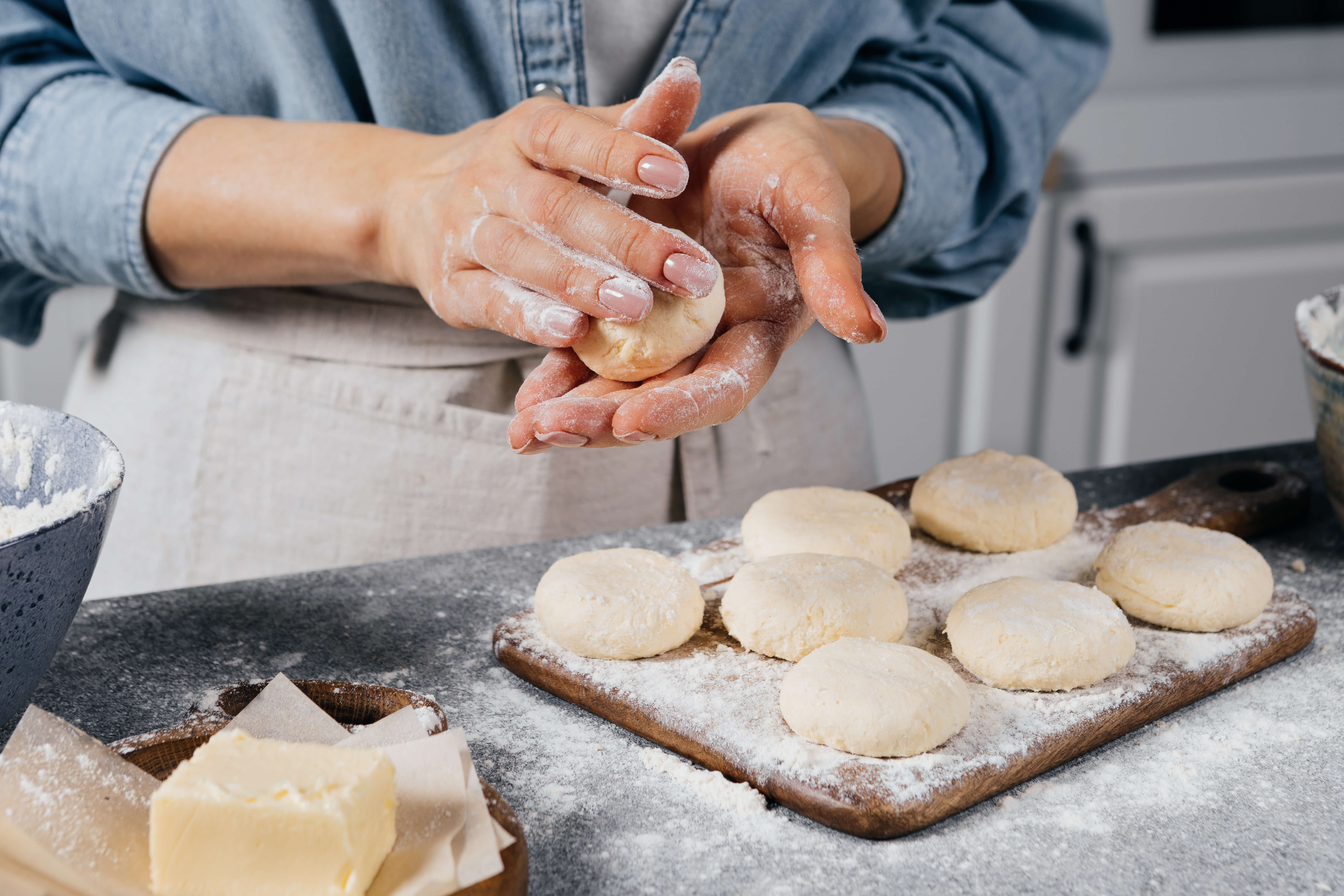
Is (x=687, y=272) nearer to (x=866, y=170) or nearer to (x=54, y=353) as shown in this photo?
(x=866, y=170)

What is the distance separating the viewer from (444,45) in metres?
1.24

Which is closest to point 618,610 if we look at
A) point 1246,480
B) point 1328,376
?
point 1328,376

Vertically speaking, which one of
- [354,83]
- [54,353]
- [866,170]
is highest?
[354,83]

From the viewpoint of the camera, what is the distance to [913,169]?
132 cm

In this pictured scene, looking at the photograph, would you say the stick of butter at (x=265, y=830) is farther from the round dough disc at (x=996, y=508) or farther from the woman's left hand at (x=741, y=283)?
the round dough disc at (x=996, y=508)

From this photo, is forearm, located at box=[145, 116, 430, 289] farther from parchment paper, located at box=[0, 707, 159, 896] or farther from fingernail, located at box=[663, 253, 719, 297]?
parchment paper, located at box=[0, 707, 159, 896]

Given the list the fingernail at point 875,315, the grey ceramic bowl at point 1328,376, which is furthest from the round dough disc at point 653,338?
the grey ceramic bowl at point 1328,376

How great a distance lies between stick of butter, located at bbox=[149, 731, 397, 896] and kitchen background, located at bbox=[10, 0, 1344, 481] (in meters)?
2.25

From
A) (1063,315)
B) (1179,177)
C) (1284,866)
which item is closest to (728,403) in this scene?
(1284,866)

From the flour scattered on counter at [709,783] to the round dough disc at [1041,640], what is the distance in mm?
221

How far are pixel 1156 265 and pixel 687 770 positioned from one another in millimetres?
2455

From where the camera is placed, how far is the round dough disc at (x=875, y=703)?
754mm

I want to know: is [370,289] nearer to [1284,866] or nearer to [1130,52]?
[1284,866]

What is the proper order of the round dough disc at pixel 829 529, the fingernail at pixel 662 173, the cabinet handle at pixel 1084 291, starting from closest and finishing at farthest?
the fingernail at pixel 662 173, the round dough disc at pixel 829 529, the cabinet handle at pixel 1084 291
